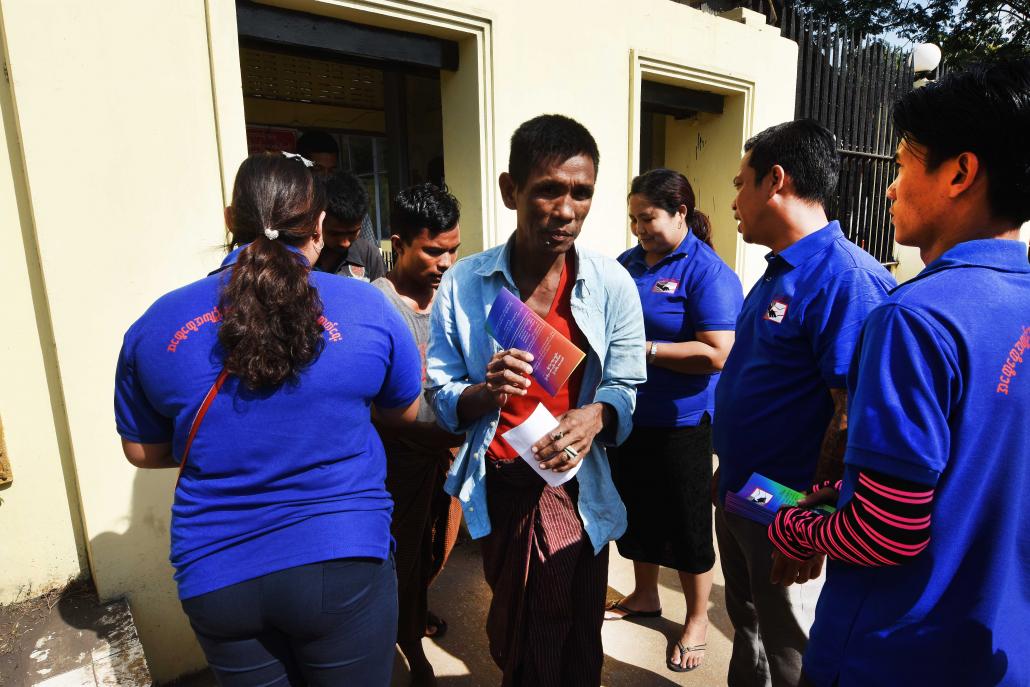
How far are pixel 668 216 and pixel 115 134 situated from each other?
218 cm

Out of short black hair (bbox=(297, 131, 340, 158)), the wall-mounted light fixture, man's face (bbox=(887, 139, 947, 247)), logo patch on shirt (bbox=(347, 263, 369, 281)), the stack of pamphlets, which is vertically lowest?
the stack of pamphlets

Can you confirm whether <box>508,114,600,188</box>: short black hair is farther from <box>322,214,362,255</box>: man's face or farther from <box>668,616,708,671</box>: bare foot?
<box>668,616,708,671</box>: bare foot

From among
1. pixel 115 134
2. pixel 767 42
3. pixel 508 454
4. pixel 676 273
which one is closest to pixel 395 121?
pixel 115 134

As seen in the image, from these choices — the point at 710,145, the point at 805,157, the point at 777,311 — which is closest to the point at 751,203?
the point at 805,157

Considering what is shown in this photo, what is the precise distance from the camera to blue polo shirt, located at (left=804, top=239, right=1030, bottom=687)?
0.98m

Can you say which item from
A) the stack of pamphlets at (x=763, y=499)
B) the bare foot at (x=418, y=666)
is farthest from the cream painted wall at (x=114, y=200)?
the stack of pamphlets at (x=763, y=499)

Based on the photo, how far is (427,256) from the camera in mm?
2393

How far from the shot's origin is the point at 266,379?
4.14ft

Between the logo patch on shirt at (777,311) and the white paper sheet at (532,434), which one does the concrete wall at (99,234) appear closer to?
the white paper sheet at (532,434)

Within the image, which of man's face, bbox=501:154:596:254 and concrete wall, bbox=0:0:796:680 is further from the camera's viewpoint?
concrete wall, bbox=0:0:796:680

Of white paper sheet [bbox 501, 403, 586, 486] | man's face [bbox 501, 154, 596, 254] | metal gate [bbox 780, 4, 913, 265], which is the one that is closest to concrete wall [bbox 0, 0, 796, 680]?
man's face [bbox 501, 154, 596, 254]

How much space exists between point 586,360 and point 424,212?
0.99 meters

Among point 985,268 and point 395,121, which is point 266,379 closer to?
point 985,268

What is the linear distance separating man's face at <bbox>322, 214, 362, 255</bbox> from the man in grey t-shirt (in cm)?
27
